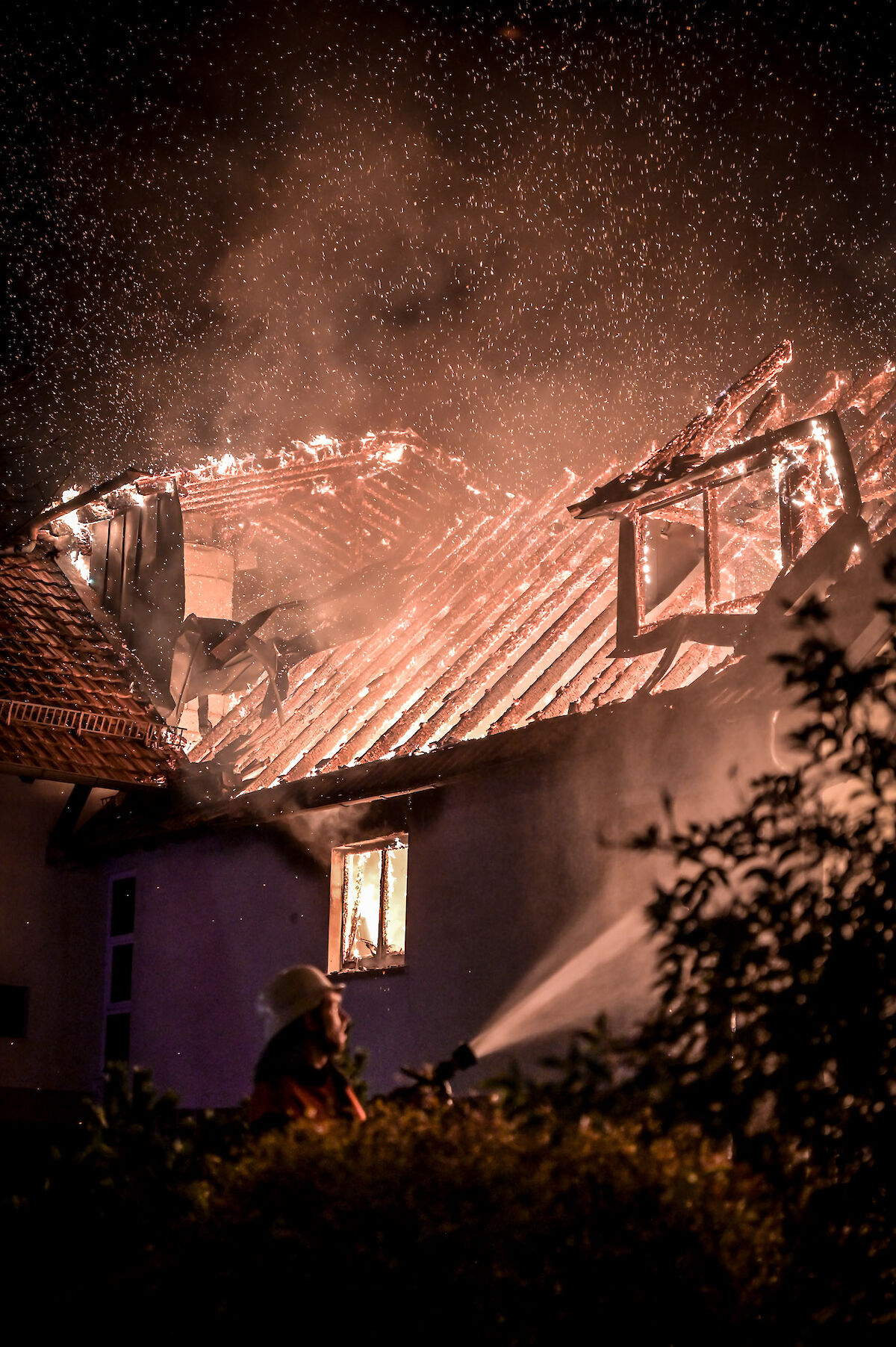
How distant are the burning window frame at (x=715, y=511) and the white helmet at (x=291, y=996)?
4389mm

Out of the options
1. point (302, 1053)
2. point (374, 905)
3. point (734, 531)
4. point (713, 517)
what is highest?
point (734, 531)

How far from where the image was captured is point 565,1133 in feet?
15.4

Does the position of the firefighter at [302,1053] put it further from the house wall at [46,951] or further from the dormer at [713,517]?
the house wall at [46,951]

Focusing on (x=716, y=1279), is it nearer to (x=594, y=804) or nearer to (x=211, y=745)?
(x=594, y=804)

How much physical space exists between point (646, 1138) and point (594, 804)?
548 centimetres

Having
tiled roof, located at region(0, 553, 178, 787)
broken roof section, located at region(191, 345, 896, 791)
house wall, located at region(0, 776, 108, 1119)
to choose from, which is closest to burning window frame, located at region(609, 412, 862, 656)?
broken roof section, located at region(191, 345, 896, 791)

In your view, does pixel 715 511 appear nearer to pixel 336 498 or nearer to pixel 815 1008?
pixel 815 1008

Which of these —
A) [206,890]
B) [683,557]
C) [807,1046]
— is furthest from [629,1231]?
[206,890]

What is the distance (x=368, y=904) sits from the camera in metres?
12.1

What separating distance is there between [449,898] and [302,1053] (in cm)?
473

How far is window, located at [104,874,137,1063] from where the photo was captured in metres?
13.7

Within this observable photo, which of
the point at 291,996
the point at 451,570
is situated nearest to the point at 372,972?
the point at 291,996

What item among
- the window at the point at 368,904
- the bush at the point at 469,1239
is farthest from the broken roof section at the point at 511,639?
the bush at the point at 469,1239

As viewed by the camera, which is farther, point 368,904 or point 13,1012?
point 13,1012
